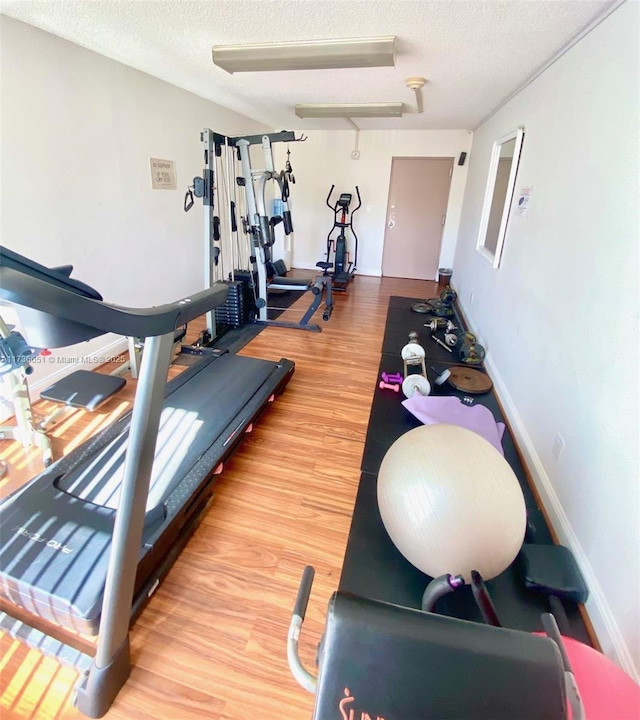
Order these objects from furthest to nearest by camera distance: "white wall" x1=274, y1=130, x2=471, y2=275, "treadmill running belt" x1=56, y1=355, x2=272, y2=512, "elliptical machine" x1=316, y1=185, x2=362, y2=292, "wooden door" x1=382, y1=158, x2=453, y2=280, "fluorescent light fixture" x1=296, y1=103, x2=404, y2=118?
"elliptical machine" x1=316, y1=185, x2=362, y2=292
"wooden door" x1=382, y1=158, x2=453, y2=280
"white wall" x1=274, y1=130, x2=471, y2=275
"fluorescent light fixture" x1=296, y1=103, x2=404, y2=118
"treadmill running belt" x1=56, y1=355, x2=272, y2=512

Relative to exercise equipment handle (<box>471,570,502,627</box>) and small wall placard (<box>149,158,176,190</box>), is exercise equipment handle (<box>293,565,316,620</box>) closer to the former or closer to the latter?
exercise equipment handle (<box>471,570,502,627</box>)

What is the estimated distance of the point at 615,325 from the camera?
1515 millimetres

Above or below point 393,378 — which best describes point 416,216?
above

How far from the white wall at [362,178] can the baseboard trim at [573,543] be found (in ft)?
14.5

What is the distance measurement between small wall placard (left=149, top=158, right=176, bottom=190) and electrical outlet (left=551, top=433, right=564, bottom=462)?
12.4 ft

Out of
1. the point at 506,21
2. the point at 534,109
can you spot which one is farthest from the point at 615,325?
the point at 534,109

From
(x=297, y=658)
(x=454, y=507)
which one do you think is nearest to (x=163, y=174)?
(x=454, y=507)

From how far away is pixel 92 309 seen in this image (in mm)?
805

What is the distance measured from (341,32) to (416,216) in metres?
4.38

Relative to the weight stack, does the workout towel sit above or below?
below

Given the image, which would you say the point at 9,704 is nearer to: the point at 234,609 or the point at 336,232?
the point at 234,609

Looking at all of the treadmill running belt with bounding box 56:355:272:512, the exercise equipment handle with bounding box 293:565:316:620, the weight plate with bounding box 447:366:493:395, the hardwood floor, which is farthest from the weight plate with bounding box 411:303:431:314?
the exercise equipment handle with bounding box 293:565:316:620

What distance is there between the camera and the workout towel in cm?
241

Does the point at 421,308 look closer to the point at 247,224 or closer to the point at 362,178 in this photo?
the point at 247,224
